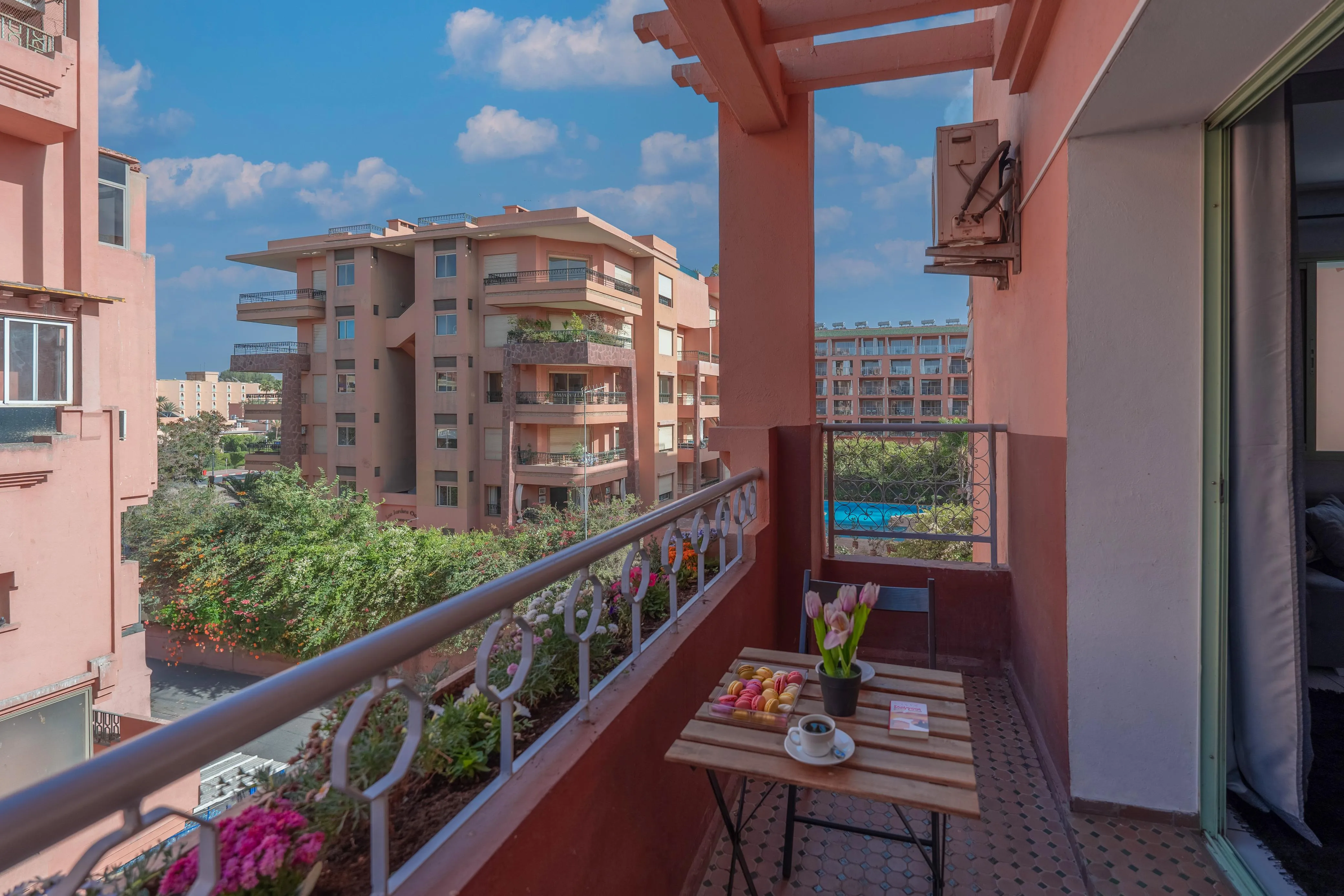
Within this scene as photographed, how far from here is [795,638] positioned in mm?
3773

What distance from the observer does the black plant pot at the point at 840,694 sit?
5.52 feet

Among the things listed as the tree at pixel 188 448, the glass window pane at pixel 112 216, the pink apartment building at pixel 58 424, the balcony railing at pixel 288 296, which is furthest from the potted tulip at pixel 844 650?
the tree at pixel 188 448

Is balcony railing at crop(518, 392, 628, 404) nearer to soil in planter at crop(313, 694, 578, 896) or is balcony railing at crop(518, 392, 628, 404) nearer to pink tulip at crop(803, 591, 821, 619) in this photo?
pink tulip at crop(803, 591, 821, 619)

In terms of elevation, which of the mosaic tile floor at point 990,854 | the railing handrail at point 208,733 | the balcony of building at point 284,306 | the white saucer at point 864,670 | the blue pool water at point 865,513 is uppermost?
the balcony of building at point 284,306

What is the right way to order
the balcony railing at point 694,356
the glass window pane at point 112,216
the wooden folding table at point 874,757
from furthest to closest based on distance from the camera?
the balcony railing at point 694,356, the glass window pane at point 112,216, the wooden folding table at point 874,757

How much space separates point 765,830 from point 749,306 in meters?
2.54

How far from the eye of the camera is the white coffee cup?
4.89 ft

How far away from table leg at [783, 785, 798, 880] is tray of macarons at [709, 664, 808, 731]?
40cm

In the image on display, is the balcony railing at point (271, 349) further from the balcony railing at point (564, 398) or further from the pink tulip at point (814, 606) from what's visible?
the pink tulip at point (814, 606)

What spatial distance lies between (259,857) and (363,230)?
2525 cm

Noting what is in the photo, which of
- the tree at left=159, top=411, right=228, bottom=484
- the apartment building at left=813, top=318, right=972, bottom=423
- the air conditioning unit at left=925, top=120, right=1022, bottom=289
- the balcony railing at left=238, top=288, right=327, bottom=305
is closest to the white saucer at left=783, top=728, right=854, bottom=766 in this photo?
the air conditioning unit at left=925, top=120, right=1022, bottom=289

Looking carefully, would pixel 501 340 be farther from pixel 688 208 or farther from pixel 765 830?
pixel 688 208

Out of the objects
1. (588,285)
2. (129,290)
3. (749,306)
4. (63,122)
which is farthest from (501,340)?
(749,306)

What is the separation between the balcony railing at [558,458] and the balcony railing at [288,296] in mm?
9523
